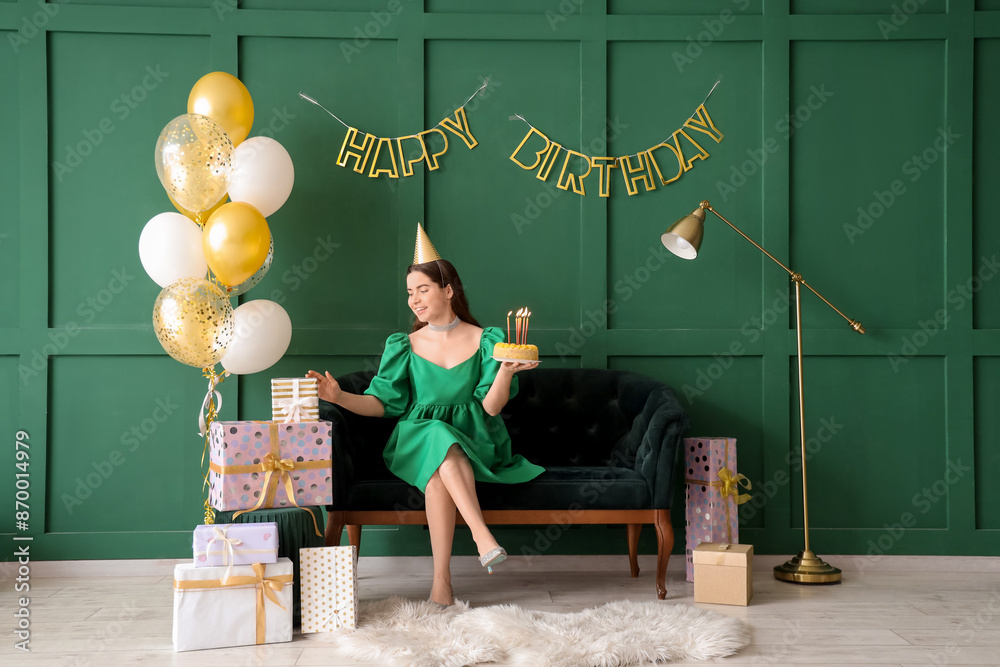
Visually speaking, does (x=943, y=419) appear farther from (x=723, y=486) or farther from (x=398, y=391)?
(x=398, y=391)

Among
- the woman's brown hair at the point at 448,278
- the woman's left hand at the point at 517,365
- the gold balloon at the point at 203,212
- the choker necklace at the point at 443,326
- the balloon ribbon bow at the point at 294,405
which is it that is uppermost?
the gold balloon at the point at 203,212

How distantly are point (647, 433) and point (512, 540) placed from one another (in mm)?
862

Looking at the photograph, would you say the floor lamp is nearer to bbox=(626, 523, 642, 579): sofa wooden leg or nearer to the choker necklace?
bbox=(626, 523, 642, 579): sofa wooden leg

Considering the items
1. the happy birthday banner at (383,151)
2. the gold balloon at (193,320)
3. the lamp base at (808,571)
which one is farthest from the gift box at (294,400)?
the lamp base at (808,571)

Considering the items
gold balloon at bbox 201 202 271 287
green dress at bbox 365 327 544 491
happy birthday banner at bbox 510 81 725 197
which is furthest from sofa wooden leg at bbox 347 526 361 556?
happy birthday banner at bbox 510 81 725 197

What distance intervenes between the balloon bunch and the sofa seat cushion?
2.16 ft

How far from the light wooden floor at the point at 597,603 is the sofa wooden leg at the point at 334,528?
32 cm

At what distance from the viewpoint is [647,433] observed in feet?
9.25

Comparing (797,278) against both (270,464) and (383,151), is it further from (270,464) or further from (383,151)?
(270,464)

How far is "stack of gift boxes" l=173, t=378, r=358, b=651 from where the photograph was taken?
2281mm

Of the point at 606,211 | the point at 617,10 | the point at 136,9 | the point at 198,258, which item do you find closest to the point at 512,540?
the point at 606,211

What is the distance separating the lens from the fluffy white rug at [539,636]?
2.14 meters

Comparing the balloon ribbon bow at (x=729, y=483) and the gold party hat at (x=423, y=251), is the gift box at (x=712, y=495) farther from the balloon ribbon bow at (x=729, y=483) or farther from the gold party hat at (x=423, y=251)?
the gold party hat at (x=423, y=251)

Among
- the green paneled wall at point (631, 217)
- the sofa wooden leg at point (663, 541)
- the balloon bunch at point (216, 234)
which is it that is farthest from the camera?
the green paneled wall at point (631, 217)
